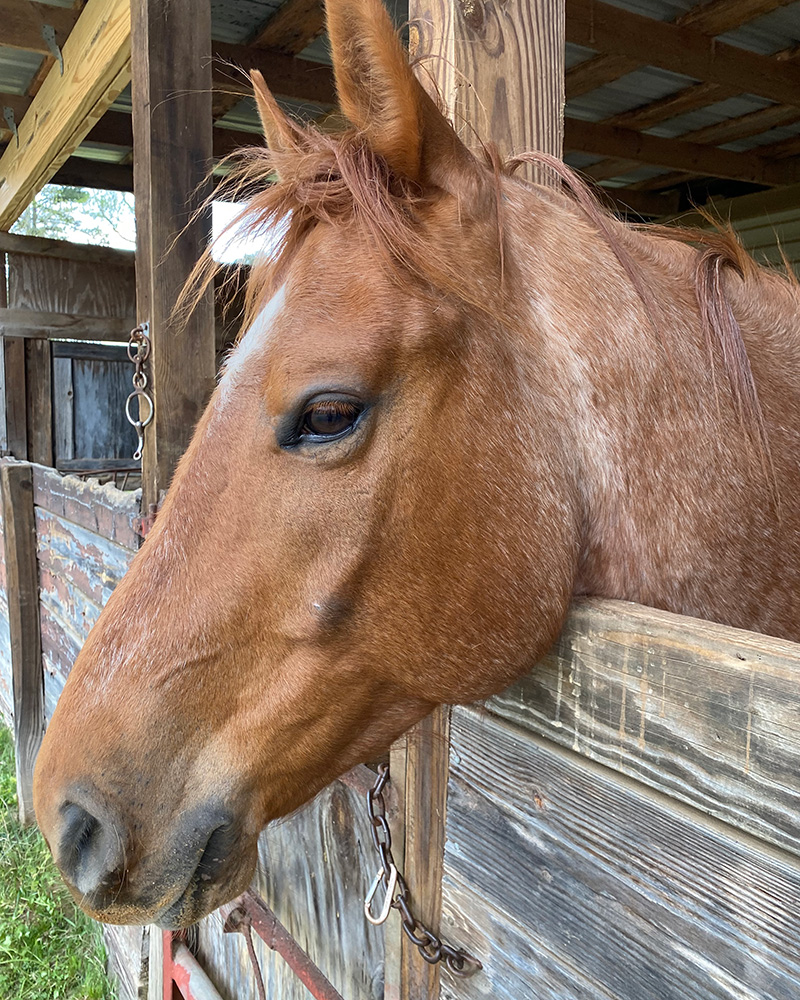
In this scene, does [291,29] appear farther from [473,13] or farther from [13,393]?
[13,393]

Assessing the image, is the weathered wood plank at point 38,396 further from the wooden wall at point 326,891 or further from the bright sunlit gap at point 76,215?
the bright sunlit gap at point 76,215

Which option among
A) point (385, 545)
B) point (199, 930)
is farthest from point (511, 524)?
point (199, 930)

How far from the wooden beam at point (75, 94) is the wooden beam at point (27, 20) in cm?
12

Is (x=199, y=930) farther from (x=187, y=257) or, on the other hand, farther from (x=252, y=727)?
(x=187, y=257)

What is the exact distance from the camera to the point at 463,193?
3.36 ft

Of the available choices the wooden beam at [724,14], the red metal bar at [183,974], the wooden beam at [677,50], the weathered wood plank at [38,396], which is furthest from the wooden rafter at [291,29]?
the red metal bar at [183,974]

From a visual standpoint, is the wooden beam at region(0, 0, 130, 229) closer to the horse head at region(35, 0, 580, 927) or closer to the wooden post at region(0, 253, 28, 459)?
the wooden post at region(0, 253, 28, 459)

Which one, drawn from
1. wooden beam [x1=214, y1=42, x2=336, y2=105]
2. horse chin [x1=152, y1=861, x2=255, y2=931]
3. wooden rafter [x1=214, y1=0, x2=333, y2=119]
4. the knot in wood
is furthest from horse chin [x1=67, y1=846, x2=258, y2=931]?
wooden beam [x1=214, y1=42, x2=336, y2=105]

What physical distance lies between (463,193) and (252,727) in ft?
2.71

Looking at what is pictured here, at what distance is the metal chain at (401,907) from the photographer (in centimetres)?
112

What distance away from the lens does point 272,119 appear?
3.95 feet

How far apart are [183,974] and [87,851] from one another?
1737 millimetres

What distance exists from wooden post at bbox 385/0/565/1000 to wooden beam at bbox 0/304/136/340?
5407 mm

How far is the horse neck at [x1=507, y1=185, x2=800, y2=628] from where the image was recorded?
105cm
